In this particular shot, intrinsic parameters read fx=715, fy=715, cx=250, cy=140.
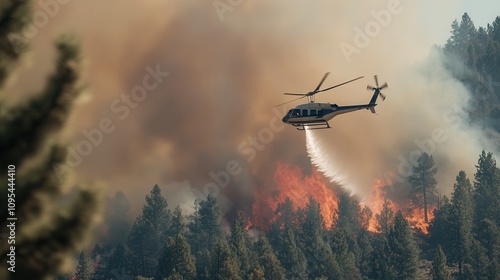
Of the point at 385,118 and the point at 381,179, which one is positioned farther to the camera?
the point at 385,118

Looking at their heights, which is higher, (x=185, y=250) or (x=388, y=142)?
(x=388, y=142)

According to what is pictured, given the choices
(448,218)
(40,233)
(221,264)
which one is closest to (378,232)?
(448,218)

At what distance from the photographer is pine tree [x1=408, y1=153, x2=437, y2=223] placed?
147 metres

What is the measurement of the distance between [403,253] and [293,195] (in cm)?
5706

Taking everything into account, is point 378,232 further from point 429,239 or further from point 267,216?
point 267,216

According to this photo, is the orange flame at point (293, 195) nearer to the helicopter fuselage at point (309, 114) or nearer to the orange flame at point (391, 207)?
the orange flame at point (391, 207)

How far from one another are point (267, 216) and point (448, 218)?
150 ft

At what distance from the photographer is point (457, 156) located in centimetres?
17662

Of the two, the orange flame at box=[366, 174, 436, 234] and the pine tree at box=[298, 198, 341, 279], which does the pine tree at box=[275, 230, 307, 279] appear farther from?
the orange flame at box=[366, 174, 436, 234]

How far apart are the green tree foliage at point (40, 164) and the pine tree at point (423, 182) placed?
13991 centimetres

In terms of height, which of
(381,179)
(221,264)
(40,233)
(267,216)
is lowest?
(40,233)

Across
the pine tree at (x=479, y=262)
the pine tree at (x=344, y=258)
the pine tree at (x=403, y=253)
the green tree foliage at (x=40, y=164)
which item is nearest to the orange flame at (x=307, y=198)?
the pine tree at (x=344, y=258)

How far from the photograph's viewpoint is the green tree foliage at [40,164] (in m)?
11.2

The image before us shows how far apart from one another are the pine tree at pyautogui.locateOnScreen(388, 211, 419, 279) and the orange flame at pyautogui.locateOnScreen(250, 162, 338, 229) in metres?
39.1
